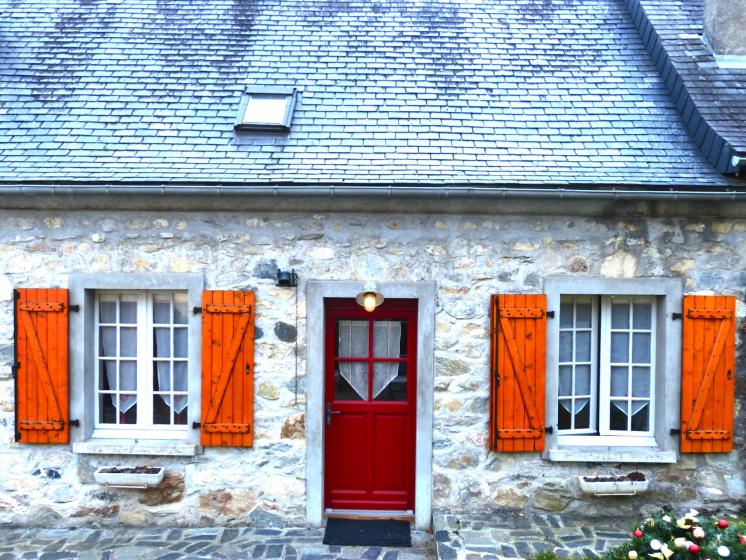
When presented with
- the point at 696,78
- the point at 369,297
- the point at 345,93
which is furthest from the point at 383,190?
the point at 696,78

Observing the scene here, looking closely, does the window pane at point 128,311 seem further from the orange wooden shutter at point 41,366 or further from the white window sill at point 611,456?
the white window sill at point 611,456

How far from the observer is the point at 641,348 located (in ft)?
17.8

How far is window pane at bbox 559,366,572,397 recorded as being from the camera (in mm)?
5434

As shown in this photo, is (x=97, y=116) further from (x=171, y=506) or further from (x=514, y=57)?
(x=514, y=57)

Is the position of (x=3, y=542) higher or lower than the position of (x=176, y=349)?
lower

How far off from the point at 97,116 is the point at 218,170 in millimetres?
1684

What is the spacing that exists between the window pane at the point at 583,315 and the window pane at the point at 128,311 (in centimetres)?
409

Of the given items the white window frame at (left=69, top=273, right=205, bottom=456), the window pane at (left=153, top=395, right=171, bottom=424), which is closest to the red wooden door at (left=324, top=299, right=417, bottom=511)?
the white window frame at (left=69, top=273, right=205, bottom=456)

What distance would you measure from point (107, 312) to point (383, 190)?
9.21 feet

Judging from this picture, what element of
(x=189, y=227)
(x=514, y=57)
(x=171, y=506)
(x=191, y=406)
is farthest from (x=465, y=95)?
(x=171, y=506)

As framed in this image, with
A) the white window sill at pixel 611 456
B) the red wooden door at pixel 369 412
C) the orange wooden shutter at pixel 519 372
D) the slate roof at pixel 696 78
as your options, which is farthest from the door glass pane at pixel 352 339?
the slate roof at pixel 696 78

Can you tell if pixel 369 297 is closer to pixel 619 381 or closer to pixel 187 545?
pixel 619 381

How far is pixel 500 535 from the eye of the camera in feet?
16.4

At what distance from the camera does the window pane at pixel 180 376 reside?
545 centimetres
